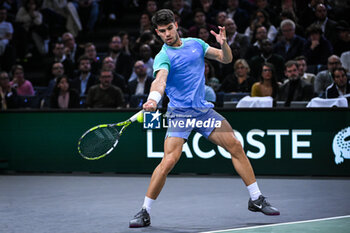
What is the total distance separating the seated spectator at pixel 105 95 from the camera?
431 inches

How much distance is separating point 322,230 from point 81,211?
260 cm

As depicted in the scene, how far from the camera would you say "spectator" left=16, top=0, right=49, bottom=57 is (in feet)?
51.2

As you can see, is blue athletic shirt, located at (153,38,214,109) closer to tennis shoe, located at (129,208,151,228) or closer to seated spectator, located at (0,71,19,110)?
tennis shoe, located at (129,208,151,228)

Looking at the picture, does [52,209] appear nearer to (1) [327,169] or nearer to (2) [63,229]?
(2) [63,229]

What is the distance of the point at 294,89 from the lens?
404 inches

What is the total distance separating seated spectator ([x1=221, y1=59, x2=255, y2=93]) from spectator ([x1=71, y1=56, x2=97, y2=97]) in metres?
2.74

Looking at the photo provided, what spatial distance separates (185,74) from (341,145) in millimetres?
3999

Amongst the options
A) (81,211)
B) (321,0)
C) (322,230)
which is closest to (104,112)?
(81,211)

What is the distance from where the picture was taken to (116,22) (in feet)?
52.3

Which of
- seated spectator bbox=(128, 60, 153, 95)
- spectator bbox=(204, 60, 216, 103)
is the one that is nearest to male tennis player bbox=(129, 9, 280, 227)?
spectator bbox=(204, 60, 216, 103)

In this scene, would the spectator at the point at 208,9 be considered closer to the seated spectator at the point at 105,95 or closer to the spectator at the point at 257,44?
the spectator at the point at 257,44

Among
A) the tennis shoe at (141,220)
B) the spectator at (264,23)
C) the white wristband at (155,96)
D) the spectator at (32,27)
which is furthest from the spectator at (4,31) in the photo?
the white wristband at (155,96)

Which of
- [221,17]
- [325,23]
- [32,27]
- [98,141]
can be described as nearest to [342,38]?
[325,23]

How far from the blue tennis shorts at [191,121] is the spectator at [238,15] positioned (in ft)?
24.5
